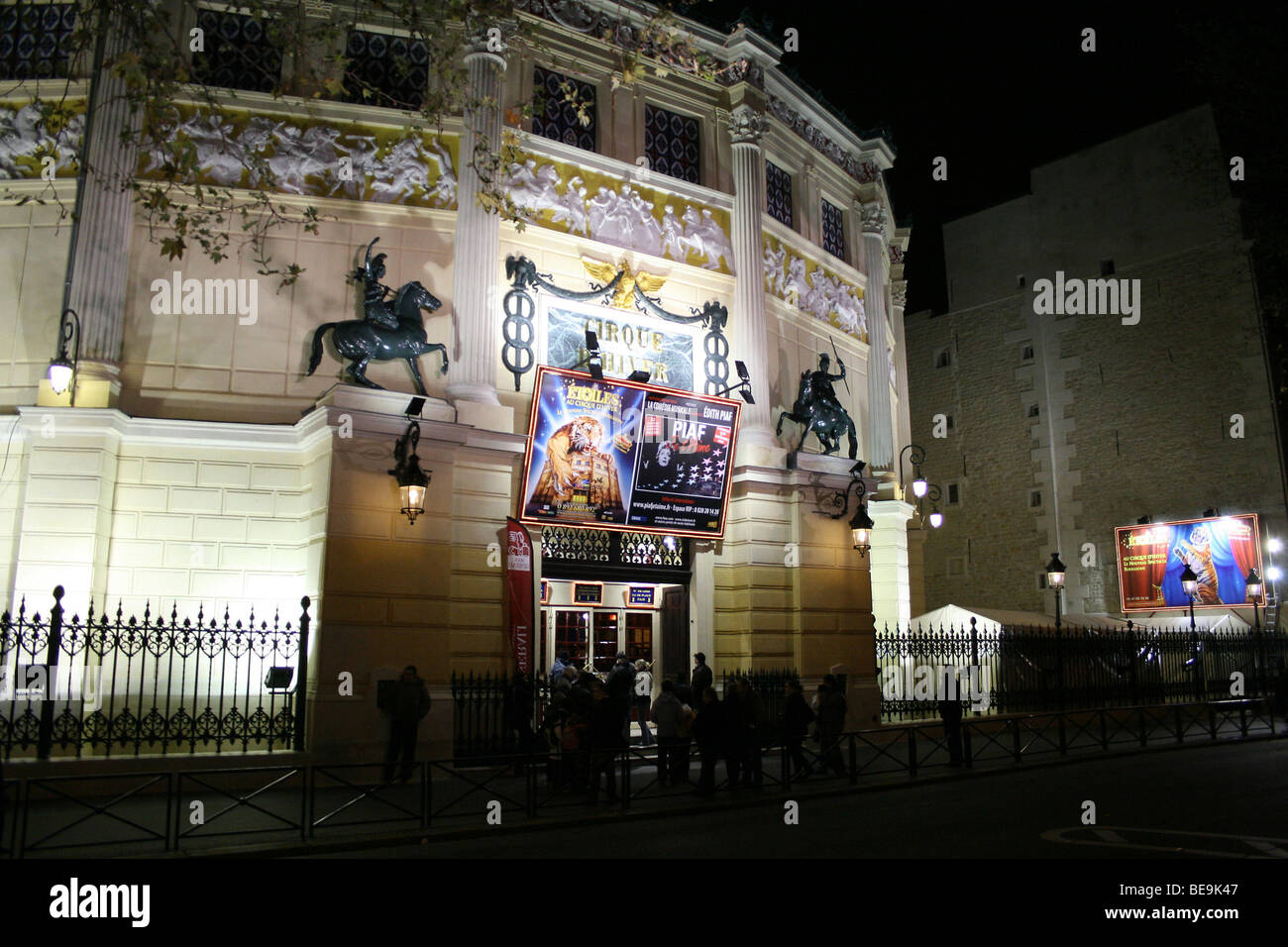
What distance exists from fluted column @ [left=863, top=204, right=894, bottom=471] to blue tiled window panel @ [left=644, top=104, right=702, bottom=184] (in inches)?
264

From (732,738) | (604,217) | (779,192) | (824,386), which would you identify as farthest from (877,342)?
(732,738)

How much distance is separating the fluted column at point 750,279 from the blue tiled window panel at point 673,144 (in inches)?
35.3

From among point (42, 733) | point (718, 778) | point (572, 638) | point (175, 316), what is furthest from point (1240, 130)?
point (42, 733)

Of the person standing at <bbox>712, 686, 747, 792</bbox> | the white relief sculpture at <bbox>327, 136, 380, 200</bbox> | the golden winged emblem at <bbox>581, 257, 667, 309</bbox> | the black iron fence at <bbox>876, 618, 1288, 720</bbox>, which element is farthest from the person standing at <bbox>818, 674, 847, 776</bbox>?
the white relief sculpture at <bbox>327, 136, 380, 200</bbox>

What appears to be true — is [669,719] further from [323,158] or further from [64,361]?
[323,158]

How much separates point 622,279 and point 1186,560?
2388 cm

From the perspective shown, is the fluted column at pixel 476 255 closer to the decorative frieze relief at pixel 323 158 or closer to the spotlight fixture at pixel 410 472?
the decorative frieze relief at pixel 323 158

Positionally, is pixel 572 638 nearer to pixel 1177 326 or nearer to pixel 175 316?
pixel 175 316

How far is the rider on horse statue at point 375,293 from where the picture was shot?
17.1 m

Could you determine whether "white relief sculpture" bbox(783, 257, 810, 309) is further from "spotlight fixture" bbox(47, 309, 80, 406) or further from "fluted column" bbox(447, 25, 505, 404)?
"spotlight fixture" bbox(47, 309, 80, 406)

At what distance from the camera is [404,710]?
14203mm

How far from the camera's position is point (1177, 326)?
34.8m

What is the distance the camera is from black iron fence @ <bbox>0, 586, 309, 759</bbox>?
42.0ft
